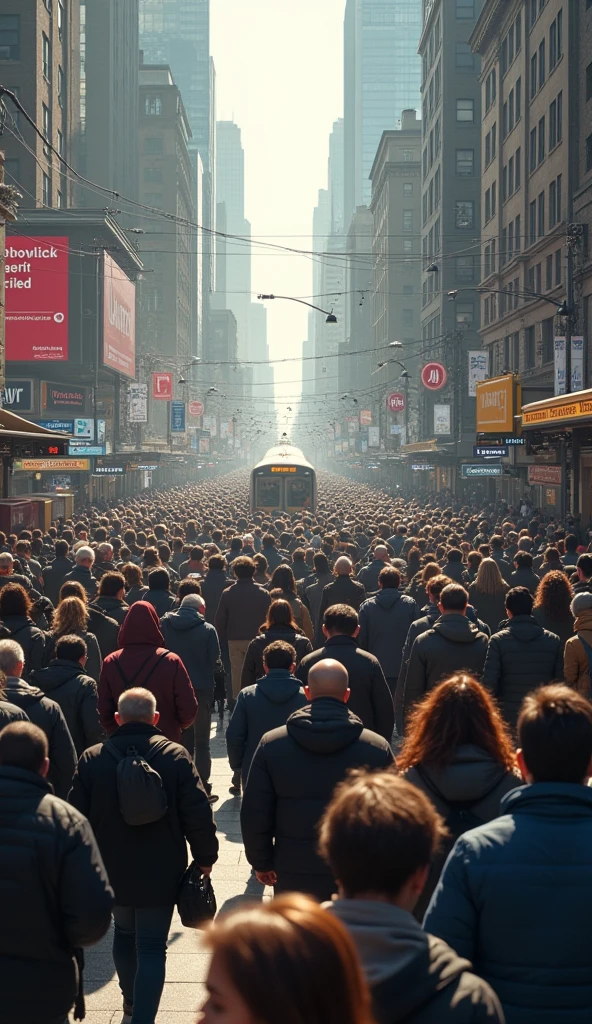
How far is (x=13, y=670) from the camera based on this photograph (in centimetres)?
744

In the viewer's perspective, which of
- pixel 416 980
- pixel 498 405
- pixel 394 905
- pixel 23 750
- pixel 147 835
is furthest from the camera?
pixel 498 405

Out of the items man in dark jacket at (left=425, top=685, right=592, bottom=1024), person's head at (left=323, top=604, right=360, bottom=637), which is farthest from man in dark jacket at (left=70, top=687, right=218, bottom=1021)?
person's head at (left=323, top=604, right=360, bottom=637)

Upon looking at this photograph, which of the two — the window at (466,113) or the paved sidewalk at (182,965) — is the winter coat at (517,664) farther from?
the window at (466,113)

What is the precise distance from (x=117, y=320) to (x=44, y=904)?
7002 centimetres

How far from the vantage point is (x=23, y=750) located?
466 centimetres

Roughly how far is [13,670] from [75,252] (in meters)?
62.4

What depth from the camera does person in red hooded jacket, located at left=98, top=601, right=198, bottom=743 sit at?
8.21 m

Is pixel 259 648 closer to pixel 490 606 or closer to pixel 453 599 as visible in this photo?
pixel 453 599

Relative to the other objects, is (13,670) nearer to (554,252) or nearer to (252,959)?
(252,959)

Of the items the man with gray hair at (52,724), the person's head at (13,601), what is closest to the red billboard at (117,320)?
the person's head at (13,601)

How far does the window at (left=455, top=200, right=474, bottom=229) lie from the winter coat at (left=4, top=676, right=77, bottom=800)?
309 ft

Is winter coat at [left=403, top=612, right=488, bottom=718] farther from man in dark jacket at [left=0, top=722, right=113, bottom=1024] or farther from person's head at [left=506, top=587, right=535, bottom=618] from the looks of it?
man in dark jacket at [left=0, top=722, right=113, bottom=1024]

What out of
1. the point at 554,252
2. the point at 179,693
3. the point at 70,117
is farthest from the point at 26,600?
the point at 70,117

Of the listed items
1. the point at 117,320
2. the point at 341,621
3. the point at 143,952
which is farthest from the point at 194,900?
the point at 117,320
